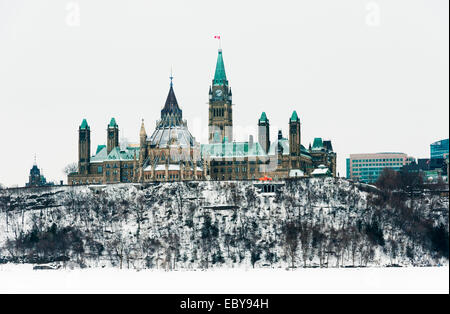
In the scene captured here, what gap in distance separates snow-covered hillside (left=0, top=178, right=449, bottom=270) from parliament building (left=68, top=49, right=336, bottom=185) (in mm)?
10129

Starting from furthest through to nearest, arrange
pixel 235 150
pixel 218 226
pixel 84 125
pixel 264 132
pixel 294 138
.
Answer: pixel 84 125, pixel 235 150, pixel 264 132, pixel 294 138, pixel 218 226

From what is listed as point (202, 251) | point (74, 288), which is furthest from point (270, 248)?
point (74, 288)

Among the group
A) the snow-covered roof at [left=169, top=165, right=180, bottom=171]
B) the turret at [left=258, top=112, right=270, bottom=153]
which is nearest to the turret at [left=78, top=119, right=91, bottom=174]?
the snow-covered roof at [left=169, top=165, right=180, bottom=171]

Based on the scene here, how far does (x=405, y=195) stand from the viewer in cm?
16312

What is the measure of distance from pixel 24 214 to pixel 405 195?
71285 millimetres

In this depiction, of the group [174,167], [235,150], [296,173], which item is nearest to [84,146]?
[174,167]

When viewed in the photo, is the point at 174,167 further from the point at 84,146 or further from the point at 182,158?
the point at 84,146

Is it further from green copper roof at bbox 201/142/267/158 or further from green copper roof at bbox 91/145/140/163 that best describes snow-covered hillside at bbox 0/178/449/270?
green copper roof at bbox 201/142/267/158

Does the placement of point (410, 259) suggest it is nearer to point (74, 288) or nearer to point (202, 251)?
point (202, 251)

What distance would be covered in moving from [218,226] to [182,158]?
3172 cm

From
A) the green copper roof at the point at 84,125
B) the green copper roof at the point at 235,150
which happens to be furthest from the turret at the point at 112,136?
the green copper roof at the point at 235,150

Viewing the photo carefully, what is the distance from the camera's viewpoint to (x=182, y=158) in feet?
620

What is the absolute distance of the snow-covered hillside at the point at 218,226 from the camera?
148250mm
